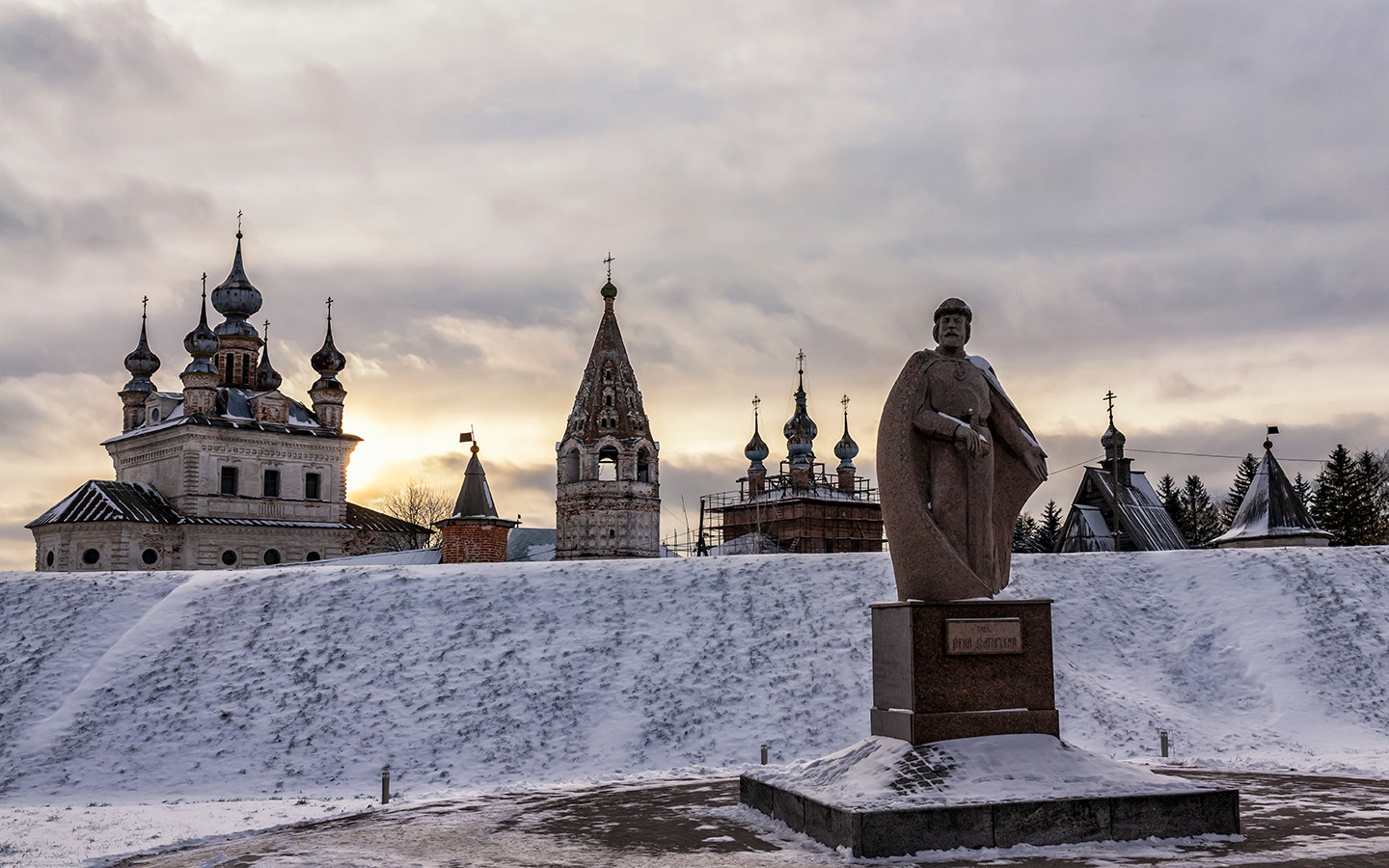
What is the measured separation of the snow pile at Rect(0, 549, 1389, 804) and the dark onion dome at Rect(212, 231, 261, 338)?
33.3m

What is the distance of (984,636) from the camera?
10.2 metres

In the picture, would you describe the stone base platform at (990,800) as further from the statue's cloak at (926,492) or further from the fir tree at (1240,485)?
the fir tree at (1240,485)

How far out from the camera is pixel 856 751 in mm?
10297

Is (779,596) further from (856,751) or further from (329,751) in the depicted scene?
(856,751)

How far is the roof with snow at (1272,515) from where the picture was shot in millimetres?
34219

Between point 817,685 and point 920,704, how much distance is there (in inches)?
347

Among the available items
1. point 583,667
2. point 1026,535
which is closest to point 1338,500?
point 1026,535

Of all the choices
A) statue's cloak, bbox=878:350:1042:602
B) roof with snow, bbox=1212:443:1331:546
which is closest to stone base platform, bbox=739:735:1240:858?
statue's cloak, bbox=878:350:1042:602

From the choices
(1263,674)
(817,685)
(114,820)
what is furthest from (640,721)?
(1263,674)

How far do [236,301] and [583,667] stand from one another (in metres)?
42.4

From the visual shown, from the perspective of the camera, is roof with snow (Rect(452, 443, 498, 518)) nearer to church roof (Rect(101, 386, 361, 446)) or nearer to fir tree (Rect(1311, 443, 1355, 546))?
church roof (Rect(101, 386, 361, 446))

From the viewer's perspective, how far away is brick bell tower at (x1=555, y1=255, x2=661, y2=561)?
50.6m

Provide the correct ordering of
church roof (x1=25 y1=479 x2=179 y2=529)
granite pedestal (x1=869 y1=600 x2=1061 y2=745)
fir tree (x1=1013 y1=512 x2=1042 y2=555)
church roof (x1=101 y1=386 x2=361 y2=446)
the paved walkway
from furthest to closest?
1. fir tree (x1=1013 y1=512 x2=1042 y2=555)
2. church roof (x1=101 y1=386 x2=361 y2=446)
3. church roof (x1=25 y1=479 x2=179 y2=529)
4. granite pedestal (x1=869 y1=600 x2=1061 y2=745)
5. the paved walkway

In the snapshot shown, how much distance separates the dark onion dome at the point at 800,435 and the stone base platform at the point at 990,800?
181 ft
